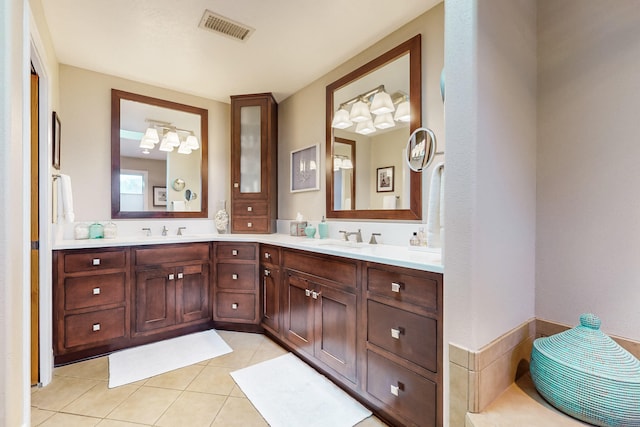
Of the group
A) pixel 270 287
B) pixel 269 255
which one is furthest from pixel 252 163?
pixel 270 287

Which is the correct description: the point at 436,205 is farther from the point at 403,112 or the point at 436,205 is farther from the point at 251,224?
the point at 251,224

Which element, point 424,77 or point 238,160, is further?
point 238,160

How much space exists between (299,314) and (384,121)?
1.64 m

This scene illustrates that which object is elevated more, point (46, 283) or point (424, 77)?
point (424, 77)

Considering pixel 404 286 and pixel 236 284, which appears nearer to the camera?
pixel 404 286

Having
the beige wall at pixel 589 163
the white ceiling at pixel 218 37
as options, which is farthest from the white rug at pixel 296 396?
the white ceiling at pixel 218 37

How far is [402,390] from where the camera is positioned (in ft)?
4.64

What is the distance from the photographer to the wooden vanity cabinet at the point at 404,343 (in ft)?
4.18

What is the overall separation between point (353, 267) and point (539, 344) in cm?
93

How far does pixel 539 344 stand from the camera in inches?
37.8

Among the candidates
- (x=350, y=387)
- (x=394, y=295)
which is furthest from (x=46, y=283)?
(x=394, y=295)

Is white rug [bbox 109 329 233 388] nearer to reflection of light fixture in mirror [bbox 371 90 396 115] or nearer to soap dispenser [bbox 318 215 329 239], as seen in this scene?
soap dispenser [bbox 318 215 329 239]

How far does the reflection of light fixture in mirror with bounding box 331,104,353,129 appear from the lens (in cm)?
253

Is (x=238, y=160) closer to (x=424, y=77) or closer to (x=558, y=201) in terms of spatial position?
(x=424, y=77)
